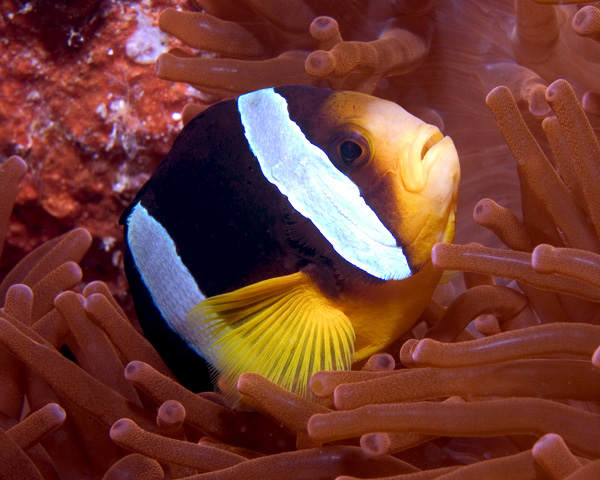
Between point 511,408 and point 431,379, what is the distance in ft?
0.37

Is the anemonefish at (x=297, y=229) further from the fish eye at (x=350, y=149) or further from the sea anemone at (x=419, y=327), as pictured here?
the sea anemone at (x=419, y=327)

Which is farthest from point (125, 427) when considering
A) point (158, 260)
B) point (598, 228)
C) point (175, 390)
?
point (598, 228)

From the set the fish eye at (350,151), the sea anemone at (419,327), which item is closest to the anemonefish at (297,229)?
the fish eye at (350,151)

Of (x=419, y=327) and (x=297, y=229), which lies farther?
(x=419, y=327)

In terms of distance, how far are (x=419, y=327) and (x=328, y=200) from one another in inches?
25.6

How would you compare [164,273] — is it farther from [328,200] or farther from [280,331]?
[328,200]

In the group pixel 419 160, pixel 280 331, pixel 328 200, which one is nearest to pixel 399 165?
pixel 419 160

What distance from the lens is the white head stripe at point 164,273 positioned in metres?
1.24

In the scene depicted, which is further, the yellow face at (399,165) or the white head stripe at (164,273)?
the white head stripe at (164,273)

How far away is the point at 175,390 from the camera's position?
1.07 meters

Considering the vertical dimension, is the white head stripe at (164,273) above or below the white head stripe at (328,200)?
below

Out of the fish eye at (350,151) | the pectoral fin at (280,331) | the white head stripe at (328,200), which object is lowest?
the pectoral fin at (280,331)

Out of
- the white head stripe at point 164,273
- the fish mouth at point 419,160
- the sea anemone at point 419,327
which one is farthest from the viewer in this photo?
the white head stripe at point 164,273

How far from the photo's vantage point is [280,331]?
1.15m
